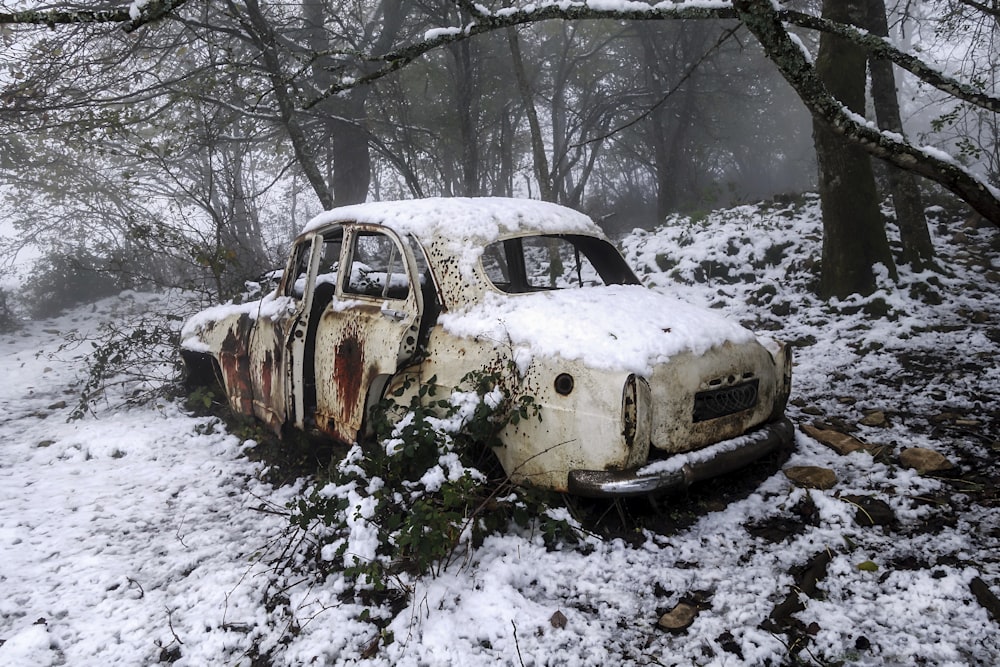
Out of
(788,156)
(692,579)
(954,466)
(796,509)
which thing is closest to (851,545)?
(796,509)

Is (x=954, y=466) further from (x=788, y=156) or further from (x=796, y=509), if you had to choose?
(x=788, y=156)

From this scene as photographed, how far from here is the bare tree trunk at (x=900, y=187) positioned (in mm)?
6930

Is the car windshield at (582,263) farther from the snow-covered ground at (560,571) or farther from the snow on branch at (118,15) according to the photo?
the snow on branch at (118,15)

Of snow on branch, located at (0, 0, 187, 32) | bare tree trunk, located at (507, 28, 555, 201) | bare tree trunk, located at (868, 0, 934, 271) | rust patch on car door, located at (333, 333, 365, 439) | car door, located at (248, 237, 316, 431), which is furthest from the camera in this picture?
bare tree trunk, located at (507, 28, 555, 201)

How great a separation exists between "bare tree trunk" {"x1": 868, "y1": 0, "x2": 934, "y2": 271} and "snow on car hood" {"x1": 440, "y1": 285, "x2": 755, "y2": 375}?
526 cm

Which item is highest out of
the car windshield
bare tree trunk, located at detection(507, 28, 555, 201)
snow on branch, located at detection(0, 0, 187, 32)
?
bare tree trunk, located at detection(507, 28, 555, 201)

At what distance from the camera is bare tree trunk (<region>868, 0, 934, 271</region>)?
6.93m

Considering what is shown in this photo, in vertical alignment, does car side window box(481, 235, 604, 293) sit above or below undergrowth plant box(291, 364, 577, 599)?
above

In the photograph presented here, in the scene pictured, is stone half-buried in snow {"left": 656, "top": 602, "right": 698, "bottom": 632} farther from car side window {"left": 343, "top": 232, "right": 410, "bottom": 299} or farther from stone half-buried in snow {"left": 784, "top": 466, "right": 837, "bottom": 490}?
car side window {"left": 343, "top": 232, "right": 410, "bottom": 299}

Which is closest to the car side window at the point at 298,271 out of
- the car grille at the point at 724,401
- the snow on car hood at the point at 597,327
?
the snow on car hood at the point at 597,327

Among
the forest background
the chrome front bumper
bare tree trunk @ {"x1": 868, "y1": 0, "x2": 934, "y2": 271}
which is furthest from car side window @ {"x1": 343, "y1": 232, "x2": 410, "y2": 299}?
bare tree trunk @ {"x1": 868, "y1": 0, "x2": 934, "y2": 271}

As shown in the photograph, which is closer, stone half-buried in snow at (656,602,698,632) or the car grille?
stone half-buried in snow at (656,602,698,632)

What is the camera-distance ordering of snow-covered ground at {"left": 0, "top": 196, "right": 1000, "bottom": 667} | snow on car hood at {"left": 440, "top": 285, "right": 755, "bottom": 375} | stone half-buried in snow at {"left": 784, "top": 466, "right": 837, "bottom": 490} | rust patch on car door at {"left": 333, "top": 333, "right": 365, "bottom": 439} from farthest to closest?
rust patch on car door at {"left": 333, "top": 333, "right": 365, "bottom": 439}, stone half-buried in snow at {"left": 784, "top": 466, "right": 837, "bottom": 490}, snow on car hood at {"left": 440, "top": 285, "right": 755, "bottom": 375}, snow-covered ground at {"left": 0, "top": 196, "right": 1000, "bottom": 667}

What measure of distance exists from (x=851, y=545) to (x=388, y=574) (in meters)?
2.20
